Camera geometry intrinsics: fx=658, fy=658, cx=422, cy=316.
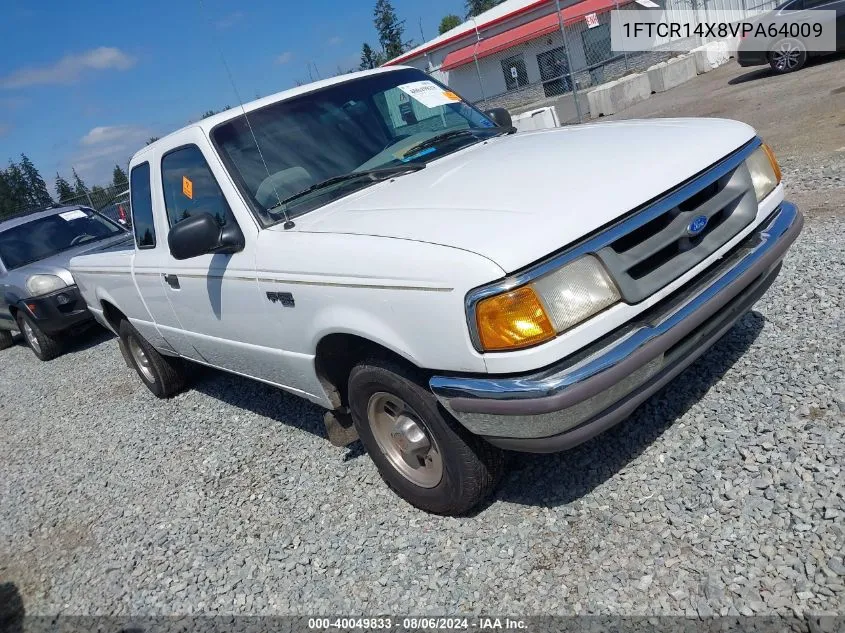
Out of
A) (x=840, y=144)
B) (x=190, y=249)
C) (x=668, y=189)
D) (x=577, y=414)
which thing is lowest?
(x=840, y=144)

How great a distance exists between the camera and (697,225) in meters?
2.65

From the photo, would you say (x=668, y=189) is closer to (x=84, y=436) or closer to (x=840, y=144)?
(x=84, y=436)

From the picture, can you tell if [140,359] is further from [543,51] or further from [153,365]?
[543,51]

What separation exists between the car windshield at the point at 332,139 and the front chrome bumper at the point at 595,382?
142cm

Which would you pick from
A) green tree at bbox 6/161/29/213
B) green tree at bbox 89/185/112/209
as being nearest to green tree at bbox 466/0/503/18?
green tree at bbox 6/161/29/213

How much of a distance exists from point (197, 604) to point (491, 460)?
1549 millimetres

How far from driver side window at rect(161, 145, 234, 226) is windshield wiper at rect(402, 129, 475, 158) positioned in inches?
41.1

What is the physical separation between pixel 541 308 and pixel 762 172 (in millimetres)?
1618

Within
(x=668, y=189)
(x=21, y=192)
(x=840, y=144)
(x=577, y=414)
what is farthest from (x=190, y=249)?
(x=21, y=192)

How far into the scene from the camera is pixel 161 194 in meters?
4.27

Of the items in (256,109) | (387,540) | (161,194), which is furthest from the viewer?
(161,194)

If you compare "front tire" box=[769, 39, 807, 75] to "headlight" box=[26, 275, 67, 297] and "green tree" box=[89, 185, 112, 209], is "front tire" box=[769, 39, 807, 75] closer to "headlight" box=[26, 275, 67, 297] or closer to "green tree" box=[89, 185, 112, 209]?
"headlight" box=[26, 275, 67, 297]

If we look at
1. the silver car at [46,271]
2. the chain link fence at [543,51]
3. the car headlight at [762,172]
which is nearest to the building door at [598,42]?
the chain link fence at [543,51]

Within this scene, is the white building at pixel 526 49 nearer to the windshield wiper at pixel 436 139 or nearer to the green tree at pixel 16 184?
the windshield wiper at pixel 436 139
